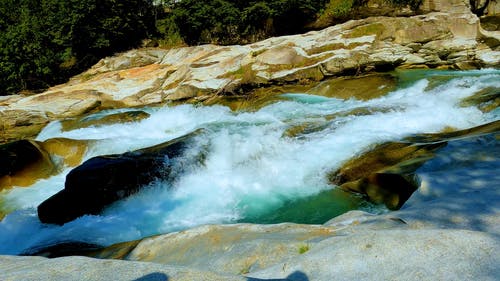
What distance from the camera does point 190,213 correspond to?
6.50 m

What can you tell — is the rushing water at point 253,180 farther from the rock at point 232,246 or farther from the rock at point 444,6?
the rock at point 444,6

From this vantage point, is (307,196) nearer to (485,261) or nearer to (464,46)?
(485,261)

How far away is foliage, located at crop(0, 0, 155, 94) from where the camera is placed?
2733 cm

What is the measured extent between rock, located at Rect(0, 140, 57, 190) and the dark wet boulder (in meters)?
2.15

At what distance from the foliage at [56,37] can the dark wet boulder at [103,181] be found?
82.3 feet

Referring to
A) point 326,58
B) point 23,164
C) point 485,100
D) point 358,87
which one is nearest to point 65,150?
point 23,164

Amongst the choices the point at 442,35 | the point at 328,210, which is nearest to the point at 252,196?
the point at 328,210

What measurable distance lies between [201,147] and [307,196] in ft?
9.11

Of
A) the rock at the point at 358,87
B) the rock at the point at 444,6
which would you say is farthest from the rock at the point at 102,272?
the rock at the point at 444,6

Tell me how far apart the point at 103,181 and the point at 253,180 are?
9.45ft

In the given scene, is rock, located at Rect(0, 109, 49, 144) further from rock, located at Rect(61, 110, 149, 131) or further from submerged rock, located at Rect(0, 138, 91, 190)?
submerged rock, located at Rect(0, 138, 91, 190)

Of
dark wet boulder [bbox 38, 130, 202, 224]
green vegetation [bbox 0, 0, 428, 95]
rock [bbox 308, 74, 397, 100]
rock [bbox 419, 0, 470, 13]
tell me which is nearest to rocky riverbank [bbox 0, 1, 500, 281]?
rock [bbox 308, 74, 397, 100]

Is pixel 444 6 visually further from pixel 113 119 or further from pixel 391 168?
pixel 391 168

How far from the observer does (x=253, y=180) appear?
7402mm
